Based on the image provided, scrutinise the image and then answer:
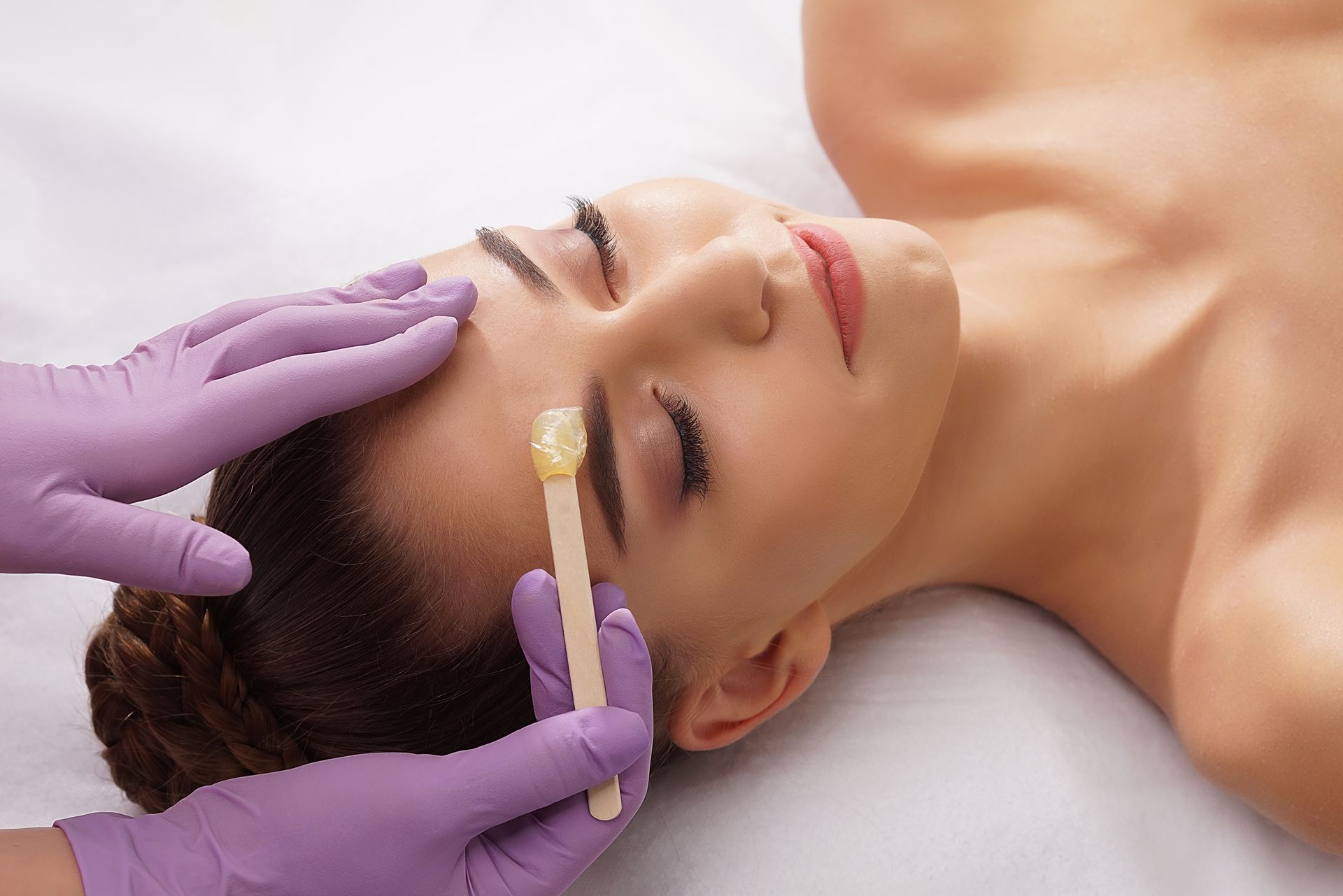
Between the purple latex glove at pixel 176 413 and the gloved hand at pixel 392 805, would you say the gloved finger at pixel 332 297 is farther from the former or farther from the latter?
the gloved hand at pixel 392 805

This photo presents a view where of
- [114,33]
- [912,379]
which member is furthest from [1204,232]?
[114,33]

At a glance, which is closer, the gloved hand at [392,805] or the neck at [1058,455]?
the gloved hand at [392,805]

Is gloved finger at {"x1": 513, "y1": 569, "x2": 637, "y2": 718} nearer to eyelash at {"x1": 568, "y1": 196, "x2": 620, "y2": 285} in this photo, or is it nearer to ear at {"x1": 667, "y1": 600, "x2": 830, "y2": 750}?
ear at {"x1": 667, "y1": 600, "x2": 830, "y2": 750}

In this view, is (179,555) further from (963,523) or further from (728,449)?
(963,523)

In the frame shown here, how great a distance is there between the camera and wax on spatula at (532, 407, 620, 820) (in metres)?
1.10

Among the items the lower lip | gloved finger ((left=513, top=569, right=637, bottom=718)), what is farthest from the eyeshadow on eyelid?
the lower lip

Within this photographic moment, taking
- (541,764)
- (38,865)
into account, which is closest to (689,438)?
(541,764)

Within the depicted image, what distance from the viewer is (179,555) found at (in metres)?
1.05

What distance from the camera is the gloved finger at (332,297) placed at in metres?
1.24

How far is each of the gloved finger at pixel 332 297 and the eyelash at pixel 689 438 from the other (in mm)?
317

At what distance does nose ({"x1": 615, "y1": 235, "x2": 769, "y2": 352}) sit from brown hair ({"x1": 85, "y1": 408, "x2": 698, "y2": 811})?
314 millimetres

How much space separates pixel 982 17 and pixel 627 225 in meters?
0.77

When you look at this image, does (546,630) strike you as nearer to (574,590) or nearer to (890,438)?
(574,590)

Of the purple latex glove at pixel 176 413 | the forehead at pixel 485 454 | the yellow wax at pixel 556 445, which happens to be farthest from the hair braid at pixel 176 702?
the yellow wax at pixel 556 445
